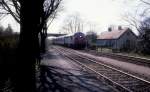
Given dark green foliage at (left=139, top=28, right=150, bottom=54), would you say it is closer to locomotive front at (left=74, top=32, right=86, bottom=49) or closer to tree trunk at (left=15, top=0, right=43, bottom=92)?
locomotive front at (left=74, top=32, right=86, bottom=49)

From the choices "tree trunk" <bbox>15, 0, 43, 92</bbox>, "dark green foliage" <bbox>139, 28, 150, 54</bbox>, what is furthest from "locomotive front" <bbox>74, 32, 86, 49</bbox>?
"tree trunk" <bbox>15, 0, 43, 92</bbox>

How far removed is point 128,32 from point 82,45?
A: 16.0 m

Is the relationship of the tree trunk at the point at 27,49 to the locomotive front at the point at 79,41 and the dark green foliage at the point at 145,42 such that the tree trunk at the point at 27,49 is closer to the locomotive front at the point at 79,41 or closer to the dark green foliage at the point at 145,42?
the dark green foliage at the point at 145,42

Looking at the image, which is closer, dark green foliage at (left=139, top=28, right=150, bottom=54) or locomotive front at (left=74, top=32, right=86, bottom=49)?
dark green foliage at (left=139, top=28, right=150, bottom=54)

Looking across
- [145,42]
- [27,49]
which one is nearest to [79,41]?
[145,42]

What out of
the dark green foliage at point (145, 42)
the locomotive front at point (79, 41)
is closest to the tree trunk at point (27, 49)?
the dark green foliage at point (145, 42)

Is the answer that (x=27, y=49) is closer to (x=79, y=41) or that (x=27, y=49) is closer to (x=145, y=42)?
(x=145, y=42)

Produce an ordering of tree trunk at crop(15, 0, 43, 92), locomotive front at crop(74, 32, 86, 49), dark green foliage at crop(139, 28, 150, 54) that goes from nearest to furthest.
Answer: tree trunk at crop(15, 0, 43, 92), dark green foliage at crop(139, 28, 150, 54), locomotive front at crop(74, 32, 86, 49)

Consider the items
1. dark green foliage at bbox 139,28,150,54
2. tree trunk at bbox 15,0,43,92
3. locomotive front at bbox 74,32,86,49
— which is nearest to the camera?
tree trunk at bbox 15,0,43,92

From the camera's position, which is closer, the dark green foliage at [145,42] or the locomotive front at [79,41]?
→ the dark green foliage at [145,42]

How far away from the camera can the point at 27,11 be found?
7223mm

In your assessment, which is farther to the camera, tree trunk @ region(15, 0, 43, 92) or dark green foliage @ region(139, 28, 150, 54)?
dark green foliage @ region(139, 28, 150, 54)

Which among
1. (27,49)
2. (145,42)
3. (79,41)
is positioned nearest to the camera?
(27,49)

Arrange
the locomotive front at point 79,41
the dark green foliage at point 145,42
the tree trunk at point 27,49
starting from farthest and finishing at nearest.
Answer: the locomotive front at point 79,41 → the dark green foliage at point 145,42 → the tree trunk at point 27,49
